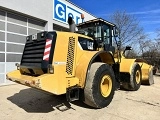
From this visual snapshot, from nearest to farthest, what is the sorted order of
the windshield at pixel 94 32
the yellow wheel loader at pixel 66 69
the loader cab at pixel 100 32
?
the yellow wheel loader at pixel 66 69
the loader cab at pixel 100 32
the windshield at pixel 94 32

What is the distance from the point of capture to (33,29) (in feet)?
37.7

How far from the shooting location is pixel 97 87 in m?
5.48

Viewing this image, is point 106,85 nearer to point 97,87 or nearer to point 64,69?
point 97,87

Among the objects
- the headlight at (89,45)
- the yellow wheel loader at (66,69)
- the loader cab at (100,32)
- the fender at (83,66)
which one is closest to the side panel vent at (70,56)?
the yellow wheel loader at (66,69)

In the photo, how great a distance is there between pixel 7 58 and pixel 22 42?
1346 mm

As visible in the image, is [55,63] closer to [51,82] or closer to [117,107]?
[51,82]

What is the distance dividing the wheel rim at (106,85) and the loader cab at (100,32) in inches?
52.7

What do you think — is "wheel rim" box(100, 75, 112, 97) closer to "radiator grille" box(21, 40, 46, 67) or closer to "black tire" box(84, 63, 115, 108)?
"black tire" box(84, 63, 115, 108)

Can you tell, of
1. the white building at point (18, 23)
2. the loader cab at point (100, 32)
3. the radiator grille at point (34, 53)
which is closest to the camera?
the radiator grille at point (34, 53)

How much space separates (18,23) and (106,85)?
6570 mm

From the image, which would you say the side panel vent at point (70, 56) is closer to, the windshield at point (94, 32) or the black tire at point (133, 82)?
the windshield at point (94, 32)

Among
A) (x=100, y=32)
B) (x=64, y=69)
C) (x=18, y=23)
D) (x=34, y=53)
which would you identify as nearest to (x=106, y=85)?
(x=64, y=69)

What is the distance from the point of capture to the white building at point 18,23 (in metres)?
9.70

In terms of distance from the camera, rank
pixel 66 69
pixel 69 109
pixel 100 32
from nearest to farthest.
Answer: pixel 66 69 < pixel 69 109 < pixel 100 32
